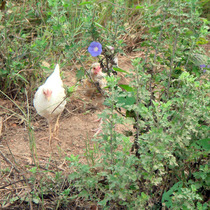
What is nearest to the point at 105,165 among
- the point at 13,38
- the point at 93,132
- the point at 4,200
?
the point at 4,200

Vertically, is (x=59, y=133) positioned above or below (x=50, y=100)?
below

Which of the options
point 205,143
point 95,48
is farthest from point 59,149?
point 205,143

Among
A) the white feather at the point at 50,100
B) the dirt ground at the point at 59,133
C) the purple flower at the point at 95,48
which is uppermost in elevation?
the purple flower at the point at 95,48

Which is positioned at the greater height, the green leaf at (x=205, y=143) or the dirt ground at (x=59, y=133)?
the green leaf at (x=205, y=143)

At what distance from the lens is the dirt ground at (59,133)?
2.71 m

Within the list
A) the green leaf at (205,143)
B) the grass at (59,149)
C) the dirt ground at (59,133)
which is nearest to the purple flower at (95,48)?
the grass at (59,149)

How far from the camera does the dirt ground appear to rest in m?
2.71

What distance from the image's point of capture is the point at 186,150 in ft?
5.62

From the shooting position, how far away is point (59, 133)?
310 centimetres

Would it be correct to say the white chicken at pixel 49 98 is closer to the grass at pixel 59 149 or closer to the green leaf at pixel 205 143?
the grass at pixel 59 149

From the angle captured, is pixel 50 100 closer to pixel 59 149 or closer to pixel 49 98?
pixel 49 98

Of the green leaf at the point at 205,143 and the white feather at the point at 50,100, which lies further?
the white feather at the point at 50,100

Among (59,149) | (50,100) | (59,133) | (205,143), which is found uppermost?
(205,143)

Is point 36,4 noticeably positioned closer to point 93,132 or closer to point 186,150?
point 93,132
